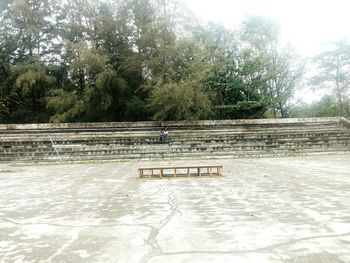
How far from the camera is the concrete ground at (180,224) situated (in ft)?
10.3

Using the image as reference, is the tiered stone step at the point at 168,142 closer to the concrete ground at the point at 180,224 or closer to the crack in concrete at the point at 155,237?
the concrete ground at the point at 180,224

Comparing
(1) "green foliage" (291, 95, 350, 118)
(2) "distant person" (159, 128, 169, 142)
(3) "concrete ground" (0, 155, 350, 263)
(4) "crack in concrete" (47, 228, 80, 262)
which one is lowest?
(3) "concrete ground" (0, 155, 350, 263)

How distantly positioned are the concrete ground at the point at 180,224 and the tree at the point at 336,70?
2292cm

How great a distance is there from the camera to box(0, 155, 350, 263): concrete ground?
3.15m

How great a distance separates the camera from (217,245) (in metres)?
3.35

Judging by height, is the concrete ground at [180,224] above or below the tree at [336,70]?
below

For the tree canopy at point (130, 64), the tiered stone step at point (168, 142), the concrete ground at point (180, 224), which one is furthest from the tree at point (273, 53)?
the concrete ground at point (180, 224)

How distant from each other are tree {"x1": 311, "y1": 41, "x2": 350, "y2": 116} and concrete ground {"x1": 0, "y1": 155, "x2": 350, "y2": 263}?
22.9 m

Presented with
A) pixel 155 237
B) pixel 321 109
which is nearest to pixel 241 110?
pixel 321 109

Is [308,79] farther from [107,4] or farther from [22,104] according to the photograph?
[22,104]

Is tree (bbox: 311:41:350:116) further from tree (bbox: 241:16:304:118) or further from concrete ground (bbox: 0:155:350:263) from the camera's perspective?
concrete ground (bbox: 0:155:350:263)

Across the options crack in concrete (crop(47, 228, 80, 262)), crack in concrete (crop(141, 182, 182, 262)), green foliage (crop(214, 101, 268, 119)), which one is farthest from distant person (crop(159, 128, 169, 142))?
crack in concrete (crop(47, 228, 80, 262))

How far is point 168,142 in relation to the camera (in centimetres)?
1923

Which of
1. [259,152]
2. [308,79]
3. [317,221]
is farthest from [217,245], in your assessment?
[308,79]
